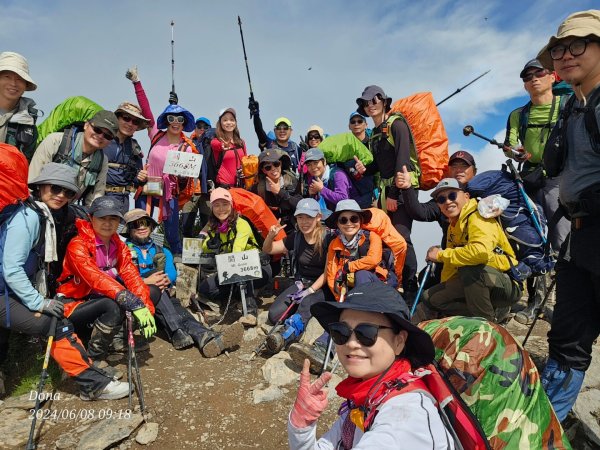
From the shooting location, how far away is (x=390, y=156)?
25.8 ft

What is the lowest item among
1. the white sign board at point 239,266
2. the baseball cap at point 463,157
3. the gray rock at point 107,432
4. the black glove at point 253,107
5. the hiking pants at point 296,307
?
the gray rock at point 107,432

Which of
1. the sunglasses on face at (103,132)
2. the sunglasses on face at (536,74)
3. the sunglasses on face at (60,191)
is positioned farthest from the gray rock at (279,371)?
the sunglasses on face at (536,74)

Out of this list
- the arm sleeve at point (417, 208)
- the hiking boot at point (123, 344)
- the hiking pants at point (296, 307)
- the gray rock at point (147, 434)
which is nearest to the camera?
the gray rock at point (147, 434)

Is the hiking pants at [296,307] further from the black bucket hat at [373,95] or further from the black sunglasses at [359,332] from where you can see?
the black sunglasses at [359,332]

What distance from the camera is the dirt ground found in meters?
4.60

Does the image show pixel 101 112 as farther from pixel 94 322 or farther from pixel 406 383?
pixel 406 383

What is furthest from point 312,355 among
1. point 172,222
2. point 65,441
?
point 172,222

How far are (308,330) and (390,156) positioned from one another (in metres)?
3.84

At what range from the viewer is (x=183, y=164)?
847cm

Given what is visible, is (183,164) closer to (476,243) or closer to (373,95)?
(373,95)

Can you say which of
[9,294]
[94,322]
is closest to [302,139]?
[94,322]

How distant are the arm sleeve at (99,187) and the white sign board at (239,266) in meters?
2.48

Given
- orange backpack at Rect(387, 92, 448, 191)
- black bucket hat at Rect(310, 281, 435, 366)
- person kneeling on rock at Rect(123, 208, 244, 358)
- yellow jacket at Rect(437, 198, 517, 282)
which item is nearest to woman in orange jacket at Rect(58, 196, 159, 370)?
person kneeling on rock at Rect(123, 208, 244, 358)

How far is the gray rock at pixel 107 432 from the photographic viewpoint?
14.0ft
